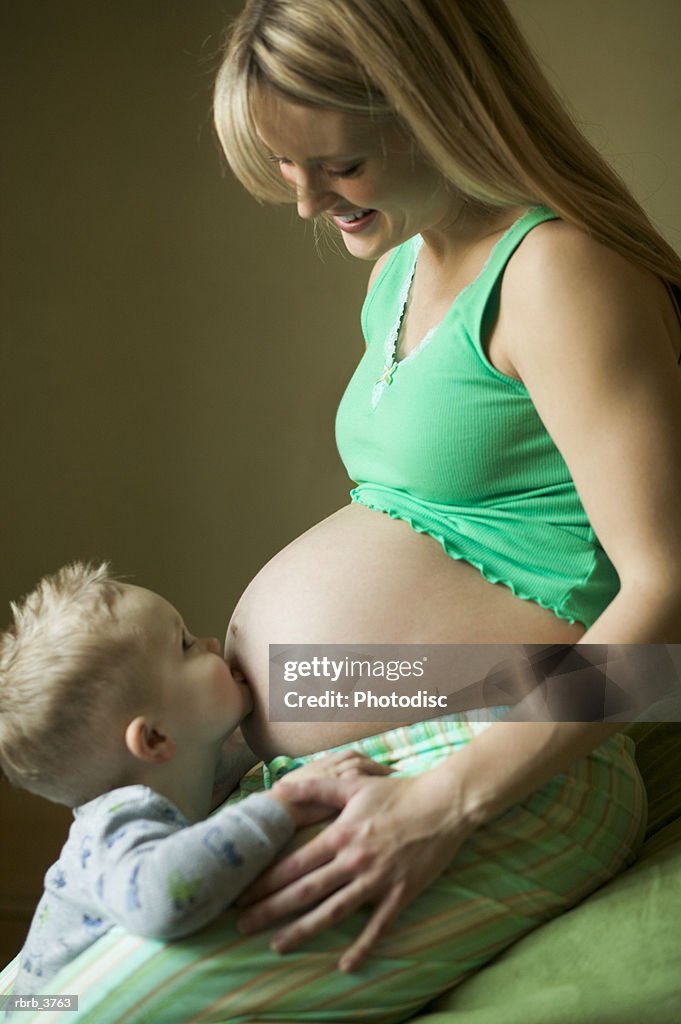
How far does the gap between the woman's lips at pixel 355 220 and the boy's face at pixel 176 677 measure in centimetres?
43

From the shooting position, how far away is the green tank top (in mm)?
1142

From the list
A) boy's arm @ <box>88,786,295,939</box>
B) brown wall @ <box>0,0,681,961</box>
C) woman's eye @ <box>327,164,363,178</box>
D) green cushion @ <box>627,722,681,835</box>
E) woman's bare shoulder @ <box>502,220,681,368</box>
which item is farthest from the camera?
brown wall @ <box>0,0,681,961</box>

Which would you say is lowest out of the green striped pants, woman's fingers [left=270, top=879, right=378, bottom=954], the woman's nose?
the green striped pants

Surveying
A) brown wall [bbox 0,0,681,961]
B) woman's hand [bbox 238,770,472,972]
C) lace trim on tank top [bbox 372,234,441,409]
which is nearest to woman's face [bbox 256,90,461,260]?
lace trim on tank top [bbox 372,234,441,409]

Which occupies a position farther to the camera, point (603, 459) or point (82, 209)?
point (82, 209)

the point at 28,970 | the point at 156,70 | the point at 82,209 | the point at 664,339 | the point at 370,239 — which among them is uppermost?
the point at 156,70

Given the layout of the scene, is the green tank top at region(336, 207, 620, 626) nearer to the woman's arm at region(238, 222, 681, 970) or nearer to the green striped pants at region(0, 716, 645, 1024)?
the woman's arm at region(238, 222, 681, 970)

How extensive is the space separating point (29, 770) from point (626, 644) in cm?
55

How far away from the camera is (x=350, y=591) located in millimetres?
1177

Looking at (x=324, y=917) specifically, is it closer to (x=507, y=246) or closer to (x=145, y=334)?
(x=507, y=246)

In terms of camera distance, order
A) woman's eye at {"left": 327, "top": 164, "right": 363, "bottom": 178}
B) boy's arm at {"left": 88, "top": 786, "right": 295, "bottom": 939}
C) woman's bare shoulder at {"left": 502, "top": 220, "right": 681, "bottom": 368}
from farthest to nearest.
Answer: woman's eye at {"left": 327, "top": 164, "right": 363, "bottom": 178}
woman's bare shoulder at {"left": 502, "top": 220, "right": 681, "bottom": 368}
boy's arm at {"left": 88, "top": 786, "right": 295, "bottom": 939}

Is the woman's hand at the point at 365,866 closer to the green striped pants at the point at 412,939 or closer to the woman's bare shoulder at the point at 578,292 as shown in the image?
the green striped pants at the point at 412,939

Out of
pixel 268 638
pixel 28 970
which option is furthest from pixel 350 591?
pixel 28 970

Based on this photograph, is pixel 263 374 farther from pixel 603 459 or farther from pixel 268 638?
pixel 603 459
